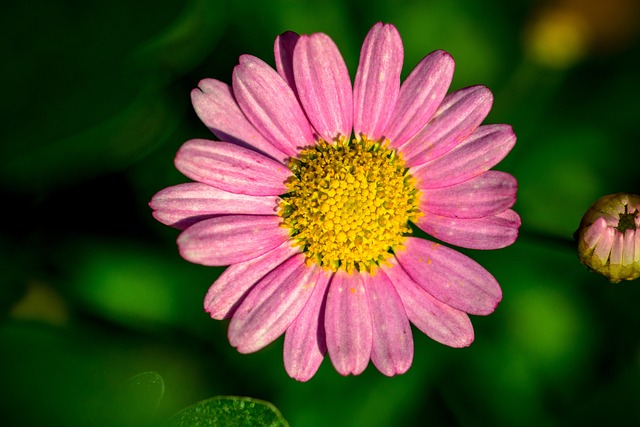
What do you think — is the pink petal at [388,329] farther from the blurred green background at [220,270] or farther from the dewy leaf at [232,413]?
the blurred green background at [220,270]

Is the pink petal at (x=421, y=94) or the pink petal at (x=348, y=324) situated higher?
the pink petal at (x=421, y=94)

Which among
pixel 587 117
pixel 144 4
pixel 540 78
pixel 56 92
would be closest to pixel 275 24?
pixel 144 4

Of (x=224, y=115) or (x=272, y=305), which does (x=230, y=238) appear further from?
(x=224, y=115)

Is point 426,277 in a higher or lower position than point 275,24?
lower

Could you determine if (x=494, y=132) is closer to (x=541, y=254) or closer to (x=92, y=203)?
(x=541, y=254)

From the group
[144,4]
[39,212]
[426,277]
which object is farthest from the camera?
[39,212]

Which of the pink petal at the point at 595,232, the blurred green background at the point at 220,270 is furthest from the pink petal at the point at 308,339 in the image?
the pink petal at the point at 595,232

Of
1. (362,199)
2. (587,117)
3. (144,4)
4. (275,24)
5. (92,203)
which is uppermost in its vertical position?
(144,4)

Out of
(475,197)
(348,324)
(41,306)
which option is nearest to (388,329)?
(348,324)
